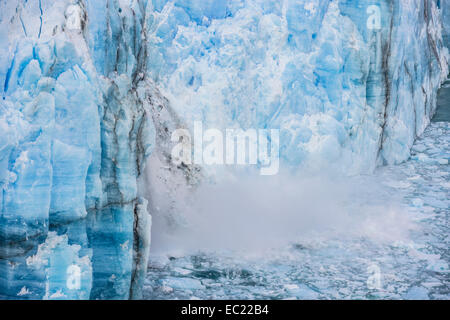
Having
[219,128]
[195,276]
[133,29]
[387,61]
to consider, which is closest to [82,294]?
[195,276]

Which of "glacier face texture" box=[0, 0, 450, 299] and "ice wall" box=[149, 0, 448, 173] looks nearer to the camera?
"glacier face texture" box=[0, 0, 450, 299]

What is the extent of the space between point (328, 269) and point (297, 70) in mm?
2230

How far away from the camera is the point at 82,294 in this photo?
3.12 meters

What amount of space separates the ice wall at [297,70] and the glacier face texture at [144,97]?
14 mm

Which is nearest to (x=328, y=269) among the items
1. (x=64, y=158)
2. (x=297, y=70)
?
(x=297, y=70)

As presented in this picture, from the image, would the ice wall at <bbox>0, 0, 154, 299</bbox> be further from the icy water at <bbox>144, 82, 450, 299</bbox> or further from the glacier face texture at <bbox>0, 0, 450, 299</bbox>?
the icy water at <bbox>144, 82, 450, 299</bbox>

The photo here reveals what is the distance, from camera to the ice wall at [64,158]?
295 centimetres

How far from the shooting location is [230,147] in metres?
5.41

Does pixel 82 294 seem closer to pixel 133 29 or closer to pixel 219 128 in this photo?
pixel 133 29
